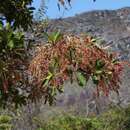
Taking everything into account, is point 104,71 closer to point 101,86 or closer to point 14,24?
point 101,86

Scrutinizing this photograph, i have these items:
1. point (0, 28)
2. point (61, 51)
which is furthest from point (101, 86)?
point (0, 28)

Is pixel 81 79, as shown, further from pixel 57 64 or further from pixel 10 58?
pixel 10 58

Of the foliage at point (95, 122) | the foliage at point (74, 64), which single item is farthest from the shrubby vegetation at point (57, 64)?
the foliage at point (95, 122)

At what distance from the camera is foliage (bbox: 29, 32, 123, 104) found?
3508mm

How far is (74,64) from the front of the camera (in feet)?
11.6

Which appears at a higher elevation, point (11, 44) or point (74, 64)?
point (11, 44)

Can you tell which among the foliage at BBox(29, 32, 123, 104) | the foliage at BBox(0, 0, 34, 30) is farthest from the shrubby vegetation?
the foliage at BBox(0, 0, 34, 30)

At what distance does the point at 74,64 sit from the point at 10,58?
1.44 feet

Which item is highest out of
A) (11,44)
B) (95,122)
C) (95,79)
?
(11,44)

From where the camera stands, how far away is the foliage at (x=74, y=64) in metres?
3.51

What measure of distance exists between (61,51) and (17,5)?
112 cm

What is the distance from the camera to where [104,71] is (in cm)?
363

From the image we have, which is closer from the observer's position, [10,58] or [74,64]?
[74,64]

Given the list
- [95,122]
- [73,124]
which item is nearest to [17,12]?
[73,124]
